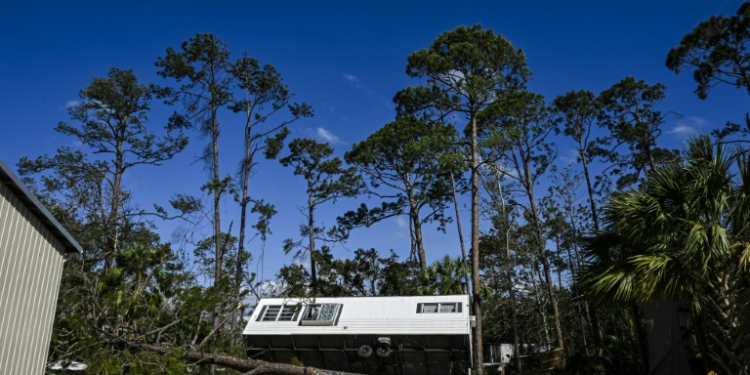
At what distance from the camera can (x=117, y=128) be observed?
25078 millimetres

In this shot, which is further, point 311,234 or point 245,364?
point 311,234

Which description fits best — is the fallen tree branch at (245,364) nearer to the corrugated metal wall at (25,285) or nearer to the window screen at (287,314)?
the corrugated metal wall at (25,285)

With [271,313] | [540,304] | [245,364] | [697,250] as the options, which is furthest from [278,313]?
[540,304]

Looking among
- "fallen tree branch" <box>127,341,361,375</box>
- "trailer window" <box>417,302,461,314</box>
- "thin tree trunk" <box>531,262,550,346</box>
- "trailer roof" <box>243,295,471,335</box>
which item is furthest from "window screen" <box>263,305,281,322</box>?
"thin tree trunk" <box>531,262,550,346</box>

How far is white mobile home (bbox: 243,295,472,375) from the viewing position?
14.2 metres

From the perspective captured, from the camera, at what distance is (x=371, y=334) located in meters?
14.5

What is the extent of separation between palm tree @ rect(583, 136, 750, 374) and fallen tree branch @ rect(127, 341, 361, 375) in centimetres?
522

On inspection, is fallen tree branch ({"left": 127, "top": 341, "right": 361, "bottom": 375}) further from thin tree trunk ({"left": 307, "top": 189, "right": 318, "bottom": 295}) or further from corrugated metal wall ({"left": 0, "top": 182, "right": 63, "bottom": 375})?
thin tree trunk ({"left": 307, "top": 189, "right": 318, "bottom": 295})

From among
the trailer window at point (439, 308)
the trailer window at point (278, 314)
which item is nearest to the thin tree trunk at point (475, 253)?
the trailer window at point (439, 308)

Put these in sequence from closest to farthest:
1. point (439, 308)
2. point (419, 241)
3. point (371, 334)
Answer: point (371, 334) → point (439, 308) → point (419, 241)

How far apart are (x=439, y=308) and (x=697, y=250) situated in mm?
8000

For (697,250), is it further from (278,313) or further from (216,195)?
(216,195)

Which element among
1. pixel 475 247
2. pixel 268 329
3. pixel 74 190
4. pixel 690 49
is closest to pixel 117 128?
pixel 74 190

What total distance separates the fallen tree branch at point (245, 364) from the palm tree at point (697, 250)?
522 centimetres
